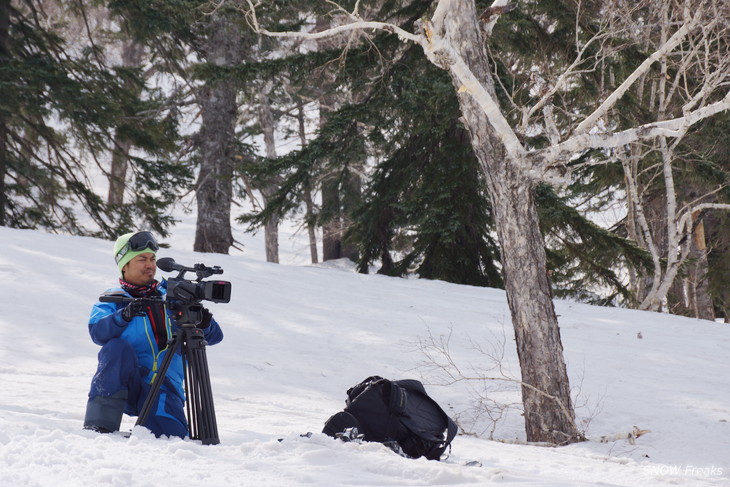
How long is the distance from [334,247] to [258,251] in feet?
27.5

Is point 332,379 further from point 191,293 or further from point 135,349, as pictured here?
point 191,293

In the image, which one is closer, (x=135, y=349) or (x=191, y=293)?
(x=191, y=293)

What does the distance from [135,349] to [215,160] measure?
9.89 m

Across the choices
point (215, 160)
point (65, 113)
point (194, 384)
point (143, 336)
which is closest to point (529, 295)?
point (194, 384)

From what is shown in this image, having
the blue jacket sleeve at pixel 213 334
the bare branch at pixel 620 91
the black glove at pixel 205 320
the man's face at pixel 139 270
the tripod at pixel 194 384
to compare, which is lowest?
the tripod at pixel 194 384

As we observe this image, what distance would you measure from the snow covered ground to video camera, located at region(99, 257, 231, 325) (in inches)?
25.9

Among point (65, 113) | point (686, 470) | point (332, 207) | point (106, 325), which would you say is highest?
point (65, 113)

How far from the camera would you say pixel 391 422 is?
14.0 ft

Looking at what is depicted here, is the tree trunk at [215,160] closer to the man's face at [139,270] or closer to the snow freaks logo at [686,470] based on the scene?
the man's face at [139,270]

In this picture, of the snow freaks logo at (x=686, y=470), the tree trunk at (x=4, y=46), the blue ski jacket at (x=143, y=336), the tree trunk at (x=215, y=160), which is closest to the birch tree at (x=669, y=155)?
the snow freaks logo at (x=686, y=470)

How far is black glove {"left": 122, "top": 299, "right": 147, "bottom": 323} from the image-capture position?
3.67 metres

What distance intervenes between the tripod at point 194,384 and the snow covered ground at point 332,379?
0.26 metres

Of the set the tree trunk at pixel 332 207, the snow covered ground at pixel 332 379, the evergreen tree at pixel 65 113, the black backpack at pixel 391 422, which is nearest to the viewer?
the snow covered ground at pixel 332 379

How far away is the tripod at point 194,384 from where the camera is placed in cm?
368
